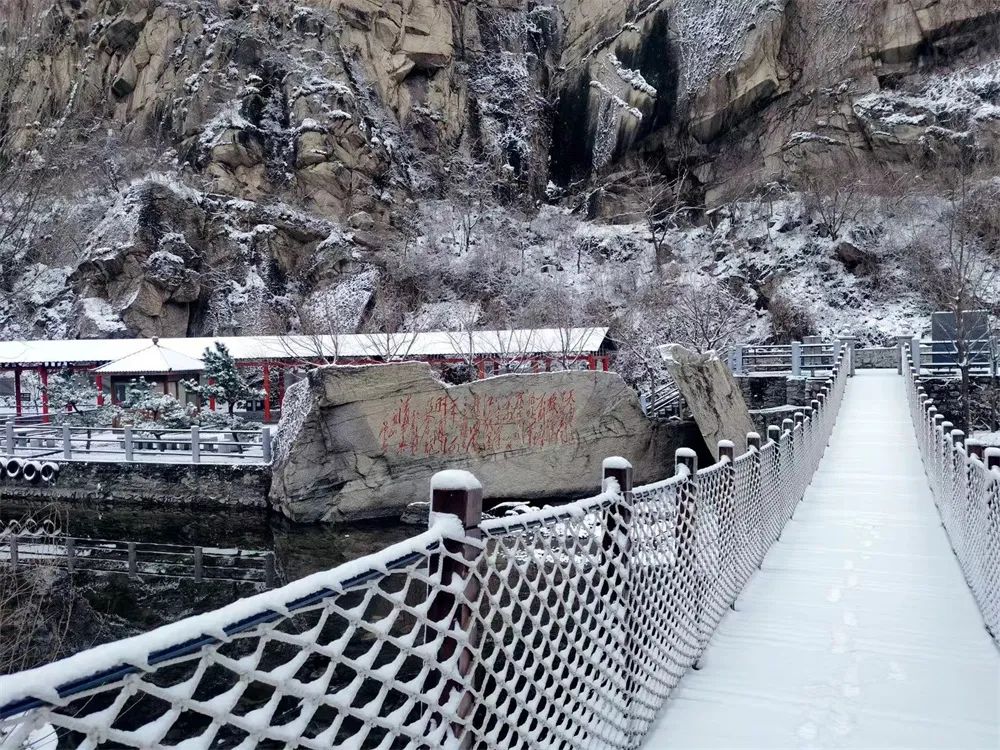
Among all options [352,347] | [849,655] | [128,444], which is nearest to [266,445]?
[128,444]

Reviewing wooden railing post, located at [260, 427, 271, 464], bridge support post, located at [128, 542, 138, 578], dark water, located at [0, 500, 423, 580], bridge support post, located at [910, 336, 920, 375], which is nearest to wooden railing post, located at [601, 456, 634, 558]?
dark water, located at [0, 500, 423, 580]

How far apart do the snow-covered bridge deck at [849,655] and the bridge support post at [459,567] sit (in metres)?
1.55

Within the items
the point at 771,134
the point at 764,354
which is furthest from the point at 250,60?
the point at 764,354

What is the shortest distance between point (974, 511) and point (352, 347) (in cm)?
2135

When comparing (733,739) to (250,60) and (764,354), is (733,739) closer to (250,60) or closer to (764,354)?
(764,354)

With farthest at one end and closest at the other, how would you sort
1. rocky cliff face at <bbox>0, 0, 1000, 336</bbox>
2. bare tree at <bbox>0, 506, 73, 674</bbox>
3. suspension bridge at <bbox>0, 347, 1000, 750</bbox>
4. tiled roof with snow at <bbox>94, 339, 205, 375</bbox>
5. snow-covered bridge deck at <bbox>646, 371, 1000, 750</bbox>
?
rocky cliff face at <bbox>0, 0, 1000, 336</bbox> < tiled roof with snow at <bbox>94, 339, 205, 375</bbox> < bare tree at <bbox>0, 506, 73, 674</bbox> < snow-covered bridge deck at <bbox>646, 371, 1000, 750</bbox> < suspension bridge at <bbox>0, 347, 1000, 750</bbox>

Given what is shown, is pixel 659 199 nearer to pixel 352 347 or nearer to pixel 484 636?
pixel 352 347

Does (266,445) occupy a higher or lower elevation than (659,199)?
lower

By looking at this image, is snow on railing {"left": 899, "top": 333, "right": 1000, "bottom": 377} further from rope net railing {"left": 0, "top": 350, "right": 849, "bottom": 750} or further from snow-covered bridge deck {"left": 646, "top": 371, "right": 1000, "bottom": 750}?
rope net railing {"left": 0, "top": 350, "right": 849, "bottom": 750}

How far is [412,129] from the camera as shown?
4216 cm

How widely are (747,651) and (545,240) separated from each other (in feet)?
122

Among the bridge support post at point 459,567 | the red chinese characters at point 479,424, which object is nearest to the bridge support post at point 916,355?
the red chinese characters at point 479,424

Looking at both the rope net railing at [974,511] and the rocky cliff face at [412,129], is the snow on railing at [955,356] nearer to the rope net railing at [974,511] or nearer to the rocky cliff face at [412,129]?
the rope net railing at [974,511]

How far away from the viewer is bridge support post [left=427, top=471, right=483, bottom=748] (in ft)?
5.99
